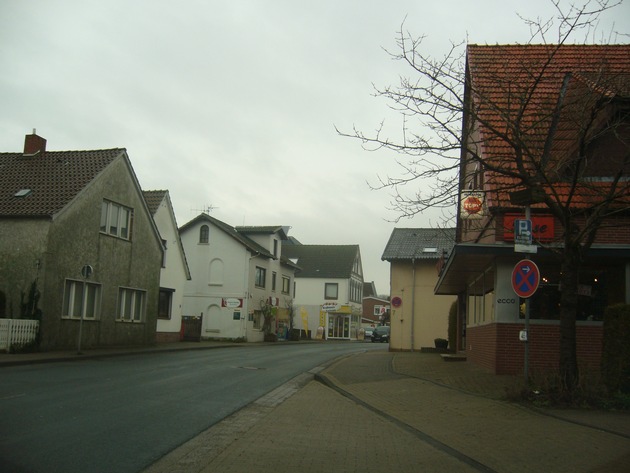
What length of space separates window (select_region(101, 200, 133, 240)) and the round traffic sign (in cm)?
1918

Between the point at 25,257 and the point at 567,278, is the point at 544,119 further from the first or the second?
the point at 25,257

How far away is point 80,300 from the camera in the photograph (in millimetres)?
25234

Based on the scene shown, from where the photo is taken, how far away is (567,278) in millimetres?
11250

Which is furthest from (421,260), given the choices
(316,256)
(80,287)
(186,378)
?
(316,256)

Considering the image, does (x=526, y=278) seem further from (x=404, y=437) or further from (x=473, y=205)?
(x=404, y=437)

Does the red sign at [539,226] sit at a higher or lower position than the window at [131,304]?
higher

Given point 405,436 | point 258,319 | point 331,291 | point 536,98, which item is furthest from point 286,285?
point 405,436

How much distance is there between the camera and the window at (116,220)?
26817 millimetres

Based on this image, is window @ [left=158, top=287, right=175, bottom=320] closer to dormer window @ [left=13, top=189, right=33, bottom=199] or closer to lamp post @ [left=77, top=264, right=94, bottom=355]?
lamp post @ [left=77, top=264, right=94, bottom=355]

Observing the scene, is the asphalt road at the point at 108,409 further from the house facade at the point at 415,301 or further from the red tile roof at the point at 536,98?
the house facade at the point at 415,301

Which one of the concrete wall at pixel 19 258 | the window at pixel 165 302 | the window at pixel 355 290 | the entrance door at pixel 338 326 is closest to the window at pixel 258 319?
the window at pixel 165 302

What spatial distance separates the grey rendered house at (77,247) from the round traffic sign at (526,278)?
15.0 meters

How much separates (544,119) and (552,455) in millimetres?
6449

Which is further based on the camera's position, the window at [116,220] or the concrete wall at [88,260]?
the window at [116,220]
